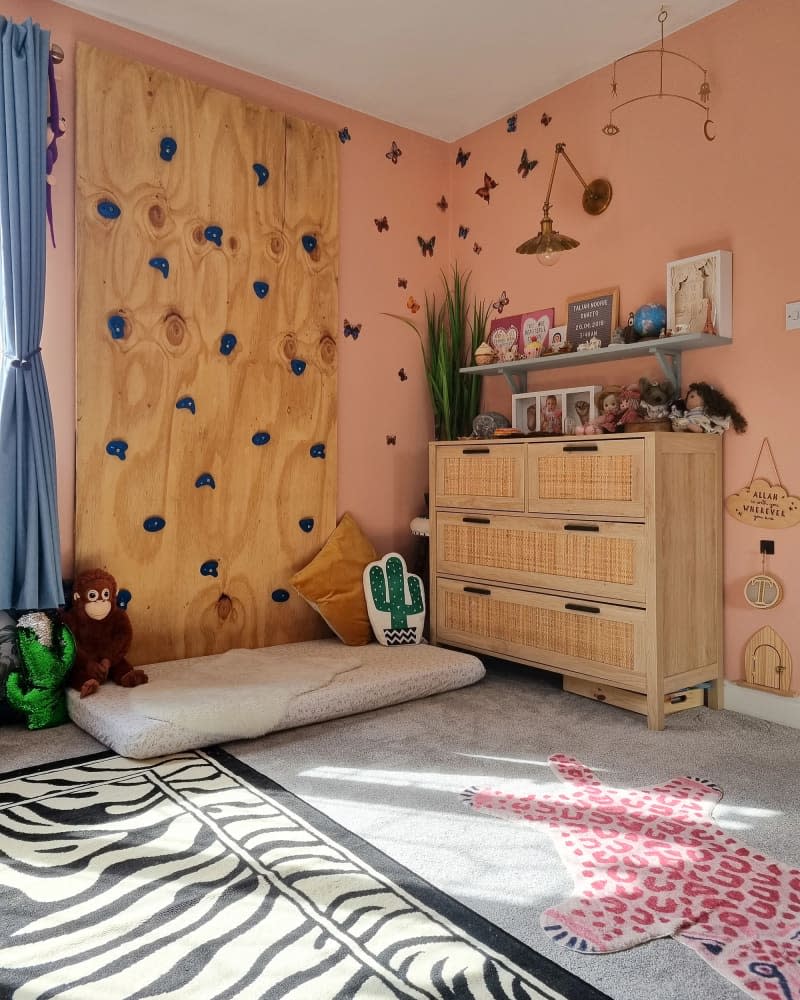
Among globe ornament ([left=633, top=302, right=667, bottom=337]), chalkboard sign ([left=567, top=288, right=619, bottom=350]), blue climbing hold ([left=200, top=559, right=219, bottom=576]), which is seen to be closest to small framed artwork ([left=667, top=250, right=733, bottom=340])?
globe ornament ([left=633, top=302, right=667, bottom=337])

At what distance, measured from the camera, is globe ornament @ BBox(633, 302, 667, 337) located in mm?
3082

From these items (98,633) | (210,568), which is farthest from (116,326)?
(98,633)

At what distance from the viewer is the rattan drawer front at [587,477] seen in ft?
9.21

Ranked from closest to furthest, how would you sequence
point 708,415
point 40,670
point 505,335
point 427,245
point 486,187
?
point 40,670
point 708,415
point 505,335
point 486,187
point 427,245

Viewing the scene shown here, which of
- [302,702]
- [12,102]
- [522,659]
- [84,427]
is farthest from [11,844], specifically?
[12,102]

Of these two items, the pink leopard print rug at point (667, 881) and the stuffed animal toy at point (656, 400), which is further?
the stuffed animal toy at point (656, 400)

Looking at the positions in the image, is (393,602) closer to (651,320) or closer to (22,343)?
(651,320)

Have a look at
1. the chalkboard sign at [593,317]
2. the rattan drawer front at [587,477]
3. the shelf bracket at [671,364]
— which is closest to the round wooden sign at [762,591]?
the rattan drawer front at [587,477]

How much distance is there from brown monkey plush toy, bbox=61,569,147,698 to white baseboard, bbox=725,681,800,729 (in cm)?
219

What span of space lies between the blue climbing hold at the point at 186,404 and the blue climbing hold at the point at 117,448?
273mm

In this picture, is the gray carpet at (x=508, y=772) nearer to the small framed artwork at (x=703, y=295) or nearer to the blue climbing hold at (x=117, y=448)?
the blue climbing hold at (x=117, y=448)

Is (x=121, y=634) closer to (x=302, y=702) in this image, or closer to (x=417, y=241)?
(x=302, y=702)

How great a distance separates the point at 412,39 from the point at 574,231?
1.05 meters

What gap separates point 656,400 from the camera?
2.98 metres
